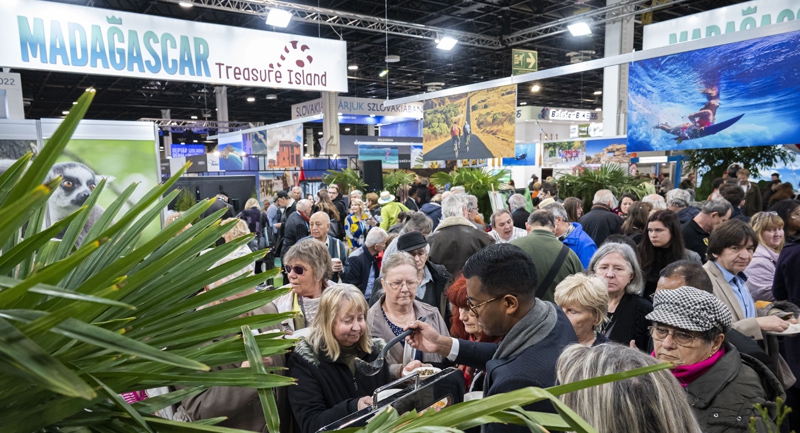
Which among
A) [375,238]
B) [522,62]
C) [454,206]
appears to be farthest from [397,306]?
[522,62]

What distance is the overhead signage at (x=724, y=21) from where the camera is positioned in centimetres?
729

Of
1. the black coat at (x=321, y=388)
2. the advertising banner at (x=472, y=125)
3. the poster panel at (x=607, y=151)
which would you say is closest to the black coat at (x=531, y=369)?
the black coat at (x=321, y=388)

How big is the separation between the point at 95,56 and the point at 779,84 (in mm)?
7552

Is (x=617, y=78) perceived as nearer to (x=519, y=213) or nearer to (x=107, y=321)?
(x=519, y=213)

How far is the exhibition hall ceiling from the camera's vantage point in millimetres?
13141

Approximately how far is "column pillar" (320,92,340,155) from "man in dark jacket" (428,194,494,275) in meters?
11.6

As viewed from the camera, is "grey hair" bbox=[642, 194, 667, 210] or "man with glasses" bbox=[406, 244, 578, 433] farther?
"grey hair" bbox=[642, 194, 667, 210]

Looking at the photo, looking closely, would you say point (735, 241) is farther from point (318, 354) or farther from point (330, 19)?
point (330, 19)

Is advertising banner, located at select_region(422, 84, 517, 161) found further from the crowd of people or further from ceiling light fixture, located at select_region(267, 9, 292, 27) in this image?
the crowd of people

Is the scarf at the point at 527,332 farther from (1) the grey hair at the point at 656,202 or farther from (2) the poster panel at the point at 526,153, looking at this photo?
(2) the poster panel at the point at 526,153

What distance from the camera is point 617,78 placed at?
12.4m

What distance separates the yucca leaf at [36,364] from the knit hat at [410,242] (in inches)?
119

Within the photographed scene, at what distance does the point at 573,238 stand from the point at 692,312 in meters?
2.63

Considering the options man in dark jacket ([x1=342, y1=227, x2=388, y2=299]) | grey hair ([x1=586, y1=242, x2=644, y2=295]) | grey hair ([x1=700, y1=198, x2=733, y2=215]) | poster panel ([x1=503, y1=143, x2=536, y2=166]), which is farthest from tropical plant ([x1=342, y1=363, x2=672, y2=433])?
poster panel ([x1=503, y1=143, x2=536, y2=166])
